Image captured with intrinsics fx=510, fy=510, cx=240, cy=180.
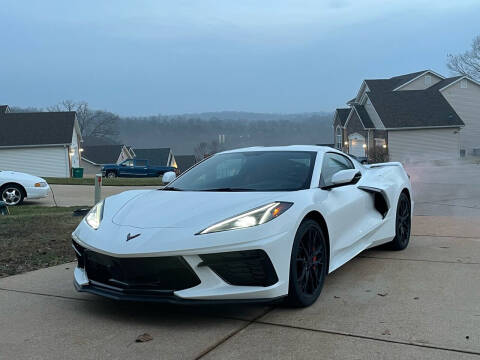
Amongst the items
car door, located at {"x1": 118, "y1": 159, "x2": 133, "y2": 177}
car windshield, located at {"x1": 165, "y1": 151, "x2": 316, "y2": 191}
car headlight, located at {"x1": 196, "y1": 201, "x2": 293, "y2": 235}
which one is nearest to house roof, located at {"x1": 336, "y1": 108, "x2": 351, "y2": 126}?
car door, located at {"x1": 118, "y1": 159, "x2": 133, "y2": 177}

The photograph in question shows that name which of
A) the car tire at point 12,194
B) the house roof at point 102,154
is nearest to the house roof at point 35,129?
the house roof at point 102,154

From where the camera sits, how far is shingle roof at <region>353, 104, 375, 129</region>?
4172cm

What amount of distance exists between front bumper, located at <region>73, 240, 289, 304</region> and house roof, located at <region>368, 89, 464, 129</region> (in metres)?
37.2

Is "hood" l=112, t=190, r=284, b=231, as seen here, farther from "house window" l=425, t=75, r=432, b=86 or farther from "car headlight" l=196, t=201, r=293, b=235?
"house window" l=425, t=75, r=432, b=86

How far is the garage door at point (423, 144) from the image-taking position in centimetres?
3969

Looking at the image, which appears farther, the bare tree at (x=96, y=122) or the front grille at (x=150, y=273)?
the bare tree at (x=96, y=122)

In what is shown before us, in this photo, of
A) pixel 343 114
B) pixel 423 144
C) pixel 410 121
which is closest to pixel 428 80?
pixel 343 114

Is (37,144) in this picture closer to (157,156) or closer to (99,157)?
(99,157)

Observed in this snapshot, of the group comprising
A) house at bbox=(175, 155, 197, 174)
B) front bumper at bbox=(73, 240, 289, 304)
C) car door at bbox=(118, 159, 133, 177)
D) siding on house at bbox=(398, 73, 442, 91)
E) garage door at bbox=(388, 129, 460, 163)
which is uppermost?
siding on house at bbox=(398, 73, 442, 91)

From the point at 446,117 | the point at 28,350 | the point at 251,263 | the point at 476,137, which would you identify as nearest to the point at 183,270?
the point at 251,263

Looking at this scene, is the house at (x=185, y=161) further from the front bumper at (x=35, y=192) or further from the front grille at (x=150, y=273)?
the front grille at (x=150, y=273)

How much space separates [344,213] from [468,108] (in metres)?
46.7

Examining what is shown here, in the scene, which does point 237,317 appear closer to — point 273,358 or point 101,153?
point 273,358

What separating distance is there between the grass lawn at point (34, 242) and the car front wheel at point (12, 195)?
4653mm
